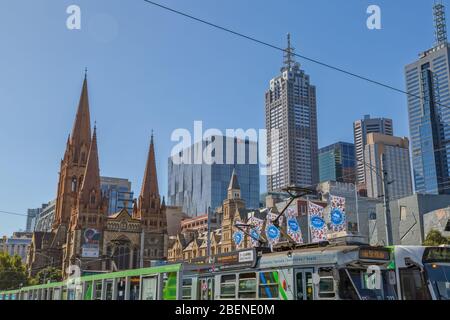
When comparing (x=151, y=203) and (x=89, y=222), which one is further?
(x=151, y=203)

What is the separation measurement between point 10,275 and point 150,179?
120 feet

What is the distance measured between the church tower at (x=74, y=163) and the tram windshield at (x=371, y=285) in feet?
347

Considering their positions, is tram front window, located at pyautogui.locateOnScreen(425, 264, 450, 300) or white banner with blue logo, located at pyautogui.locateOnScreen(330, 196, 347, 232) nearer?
tram front window, located at pyautogui.locateOnScreen(425, 264, 450, 300)

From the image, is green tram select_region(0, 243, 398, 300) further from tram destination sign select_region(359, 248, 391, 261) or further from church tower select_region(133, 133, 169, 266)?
church tower select_region(133, 133, 169, 266)

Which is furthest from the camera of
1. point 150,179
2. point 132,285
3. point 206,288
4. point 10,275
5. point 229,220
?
point 150,179

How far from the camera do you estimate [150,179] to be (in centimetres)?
11231

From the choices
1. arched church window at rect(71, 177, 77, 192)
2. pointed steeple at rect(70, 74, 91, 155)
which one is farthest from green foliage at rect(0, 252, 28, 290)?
pointed steeple at rect(70, 74, 91, 155)

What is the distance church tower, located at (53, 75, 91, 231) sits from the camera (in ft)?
376

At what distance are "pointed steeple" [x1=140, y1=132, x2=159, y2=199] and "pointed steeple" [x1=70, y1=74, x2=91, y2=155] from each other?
1710cm

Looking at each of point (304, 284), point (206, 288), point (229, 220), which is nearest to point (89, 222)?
point (229, 220)

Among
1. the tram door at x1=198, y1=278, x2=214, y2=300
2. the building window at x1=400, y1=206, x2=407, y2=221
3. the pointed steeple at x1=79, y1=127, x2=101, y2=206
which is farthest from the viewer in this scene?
the pointed steeple at x1=79, y1=127, x2=101, y2=206

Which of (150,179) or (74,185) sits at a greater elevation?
(150,179)

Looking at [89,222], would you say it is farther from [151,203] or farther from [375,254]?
[375,254]
